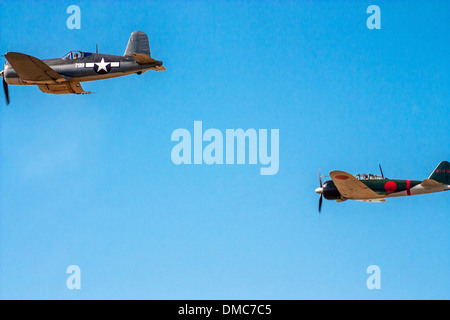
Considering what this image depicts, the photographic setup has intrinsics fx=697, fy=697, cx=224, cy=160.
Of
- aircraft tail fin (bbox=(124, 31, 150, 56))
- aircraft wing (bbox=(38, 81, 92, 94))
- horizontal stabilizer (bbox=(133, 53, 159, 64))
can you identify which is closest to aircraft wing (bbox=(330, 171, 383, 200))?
horizontal stabilizer (bbox=(133, 53, 159, 64))

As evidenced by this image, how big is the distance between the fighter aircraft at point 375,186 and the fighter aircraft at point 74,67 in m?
11.1

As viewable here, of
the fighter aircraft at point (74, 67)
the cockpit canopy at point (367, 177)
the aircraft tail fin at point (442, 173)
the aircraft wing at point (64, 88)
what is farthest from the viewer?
the aircraft tail fin at point (442, 173)

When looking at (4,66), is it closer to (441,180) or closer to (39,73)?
(39,73)

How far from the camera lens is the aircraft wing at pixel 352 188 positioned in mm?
35625

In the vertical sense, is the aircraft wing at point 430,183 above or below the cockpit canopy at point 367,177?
below

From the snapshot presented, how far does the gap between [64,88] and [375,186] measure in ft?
→ 54.3

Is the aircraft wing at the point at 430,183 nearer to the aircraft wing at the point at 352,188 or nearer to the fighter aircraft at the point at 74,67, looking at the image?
the aircraft wing at the point at 352,188

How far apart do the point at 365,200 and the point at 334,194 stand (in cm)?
182

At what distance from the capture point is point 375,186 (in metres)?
36.4

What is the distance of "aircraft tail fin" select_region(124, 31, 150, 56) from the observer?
110 ft

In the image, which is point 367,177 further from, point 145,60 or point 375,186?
point 145,60

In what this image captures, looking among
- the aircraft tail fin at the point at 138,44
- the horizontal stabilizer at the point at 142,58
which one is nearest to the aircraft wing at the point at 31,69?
the aircraft tail fin at the point at 138,44
